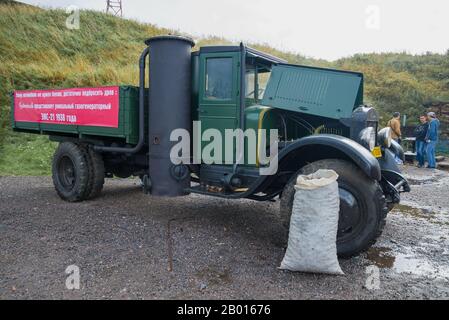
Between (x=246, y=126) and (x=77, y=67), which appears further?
(x=77, y=67)

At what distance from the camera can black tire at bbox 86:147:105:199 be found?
6.02 meters

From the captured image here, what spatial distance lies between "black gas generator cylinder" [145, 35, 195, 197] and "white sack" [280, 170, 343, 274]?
1928 mm

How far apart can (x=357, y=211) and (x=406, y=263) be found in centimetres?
80

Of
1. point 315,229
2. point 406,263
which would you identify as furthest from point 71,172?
point 406,263

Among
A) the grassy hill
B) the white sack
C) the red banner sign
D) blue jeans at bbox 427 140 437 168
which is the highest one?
the grassy hill

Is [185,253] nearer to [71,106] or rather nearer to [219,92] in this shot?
[219,92]

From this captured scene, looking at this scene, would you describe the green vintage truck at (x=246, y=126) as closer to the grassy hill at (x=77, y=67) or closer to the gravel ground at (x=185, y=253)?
the gravel ground at (x=185, y=253)

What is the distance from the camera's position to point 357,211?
3.68m

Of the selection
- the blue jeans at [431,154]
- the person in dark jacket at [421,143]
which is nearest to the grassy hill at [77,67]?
the person in dark jacket at [421,143]

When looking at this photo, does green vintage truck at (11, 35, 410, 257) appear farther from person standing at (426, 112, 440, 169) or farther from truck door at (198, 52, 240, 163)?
person standing at (426, 112, 440, 169)

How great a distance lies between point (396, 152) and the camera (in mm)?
5457

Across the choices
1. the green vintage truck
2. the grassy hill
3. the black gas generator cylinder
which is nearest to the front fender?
the green vintage truck

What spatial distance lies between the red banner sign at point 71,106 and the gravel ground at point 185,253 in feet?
4.20
